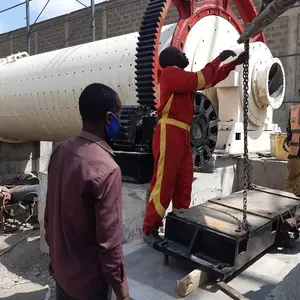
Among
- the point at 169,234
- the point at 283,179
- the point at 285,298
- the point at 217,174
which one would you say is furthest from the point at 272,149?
the point at 285,298

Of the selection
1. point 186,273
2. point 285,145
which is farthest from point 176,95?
point 285,145

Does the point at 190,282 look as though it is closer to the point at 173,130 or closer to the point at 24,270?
the point at 173,130

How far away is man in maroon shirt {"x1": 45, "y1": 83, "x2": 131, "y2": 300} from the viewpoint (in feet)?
4.50

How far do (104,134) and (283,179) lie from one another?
2.95 m

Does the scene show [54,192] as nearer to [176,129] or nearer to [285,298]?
[285,298]

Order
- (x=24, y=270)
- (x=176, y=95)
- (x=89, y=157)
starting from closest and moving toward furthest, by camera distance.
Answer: (x=89, y=157)
(x=176, y=95)
(x=24, y=270)

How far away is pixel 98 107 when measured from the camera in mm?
1452

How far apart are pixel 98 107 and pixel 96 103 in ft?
0.06

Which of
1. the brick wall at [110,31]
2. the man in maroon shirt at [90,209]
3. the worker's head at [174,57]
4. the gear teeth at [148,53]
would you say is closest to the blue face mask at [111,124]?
the man in maroon shirt at [90,209]

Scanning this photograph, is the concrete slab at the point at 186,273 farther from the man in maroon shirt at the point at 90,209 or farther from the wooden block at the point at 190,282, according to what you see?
the man in maroon shirt at the point at 90,209

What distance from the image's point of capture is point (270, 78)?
4.54m

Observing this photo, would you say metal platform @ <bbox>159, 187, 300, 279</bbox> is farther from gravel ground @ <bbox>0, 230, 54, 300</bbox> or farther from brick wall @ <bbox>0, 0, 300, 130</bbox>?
brick wall @ <bbox>0, 0, 300, 130</bbox>

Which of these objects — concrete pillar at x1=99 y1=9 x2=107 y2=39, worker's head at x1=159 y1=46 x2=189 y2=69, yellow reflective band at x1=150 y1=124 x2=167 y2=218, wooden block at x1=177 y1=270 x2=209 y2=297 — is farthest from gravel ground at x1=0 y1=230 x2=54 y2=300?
concrete pillar at x1=99 y1=9 x2=107 y2=39

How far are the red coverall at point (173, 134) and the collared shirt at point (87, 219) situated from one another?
1260 millimetres
